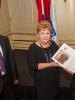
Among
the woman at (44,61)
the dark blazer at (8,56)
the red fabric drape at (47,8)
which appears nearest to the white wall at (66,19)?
the red fabric drape at (47,8)

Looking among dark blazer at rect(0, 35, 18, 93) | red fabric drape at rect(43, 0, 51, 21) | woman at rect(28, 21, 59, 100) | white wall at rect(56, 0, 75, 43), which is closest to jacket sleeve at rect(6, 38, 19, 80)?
dark blazer at rect(0, 35, 18, 93)

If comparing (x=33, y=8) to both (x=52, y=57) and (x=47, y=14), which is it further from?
(x=52, y=57)

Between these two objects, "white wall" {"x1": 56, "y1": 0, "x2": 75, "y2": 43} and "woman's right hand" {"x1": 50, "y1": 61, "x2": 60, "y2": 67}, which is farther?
"white wall" {"x1": 56, "y1": 0, "x2": 75, "y2": 43}

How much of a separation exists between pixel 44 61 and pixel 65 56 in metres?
0.20

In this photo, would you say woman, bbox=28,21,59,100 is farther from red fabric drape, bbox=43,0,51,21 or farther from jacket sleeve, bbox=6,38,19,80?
red fabric drape, bbox=43,0,51,21

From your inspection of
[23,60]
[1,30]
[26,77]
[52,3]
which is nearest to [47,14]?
[52,3]

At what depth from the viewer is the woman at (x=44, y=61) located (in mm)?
2033

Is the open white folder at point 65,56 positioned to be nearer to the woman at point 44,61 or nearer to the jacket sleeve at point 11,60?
the woman at point 44,61

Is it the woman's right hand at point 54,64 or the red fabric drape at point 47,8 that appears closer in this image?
the woman's right hand at point 54,64

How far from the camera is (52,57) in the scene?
81.0 inches

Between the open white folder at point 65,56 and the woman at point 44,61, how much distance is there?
1.8 inches

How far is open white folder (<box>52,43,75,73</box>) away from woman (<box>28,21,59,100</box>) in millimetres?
46

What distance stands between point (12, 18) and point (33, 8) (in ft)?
2.16

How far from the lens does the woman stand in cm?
203
